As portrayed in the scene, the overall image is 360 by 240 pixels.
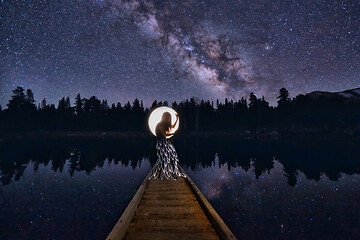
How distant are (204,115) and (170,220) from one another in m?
81.2

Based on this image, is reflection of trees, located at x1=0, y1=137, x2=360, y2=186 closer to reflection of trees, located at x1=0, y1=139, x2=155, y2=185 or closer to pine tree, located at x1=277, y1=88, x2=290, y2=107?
reflection of trees, located at x1=0, y1=139, x2=155, y2=185

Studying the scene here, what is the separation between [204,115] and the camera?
84062 mm

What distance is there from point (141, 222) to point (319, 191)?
11.0 metres

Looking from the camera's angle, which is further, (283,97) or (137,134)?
(283,97)

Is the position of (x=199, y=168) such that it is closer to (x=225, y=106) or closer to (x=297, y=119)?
(x=297, y=119)

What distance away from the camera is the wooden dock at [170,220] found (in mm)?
3395

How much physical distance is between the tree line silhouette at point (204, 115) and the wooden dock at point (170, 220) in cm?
6828

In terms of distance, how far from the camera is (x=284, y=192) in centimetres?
934

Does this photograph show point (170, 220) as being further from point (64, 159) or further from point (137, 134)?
point (137, 134)

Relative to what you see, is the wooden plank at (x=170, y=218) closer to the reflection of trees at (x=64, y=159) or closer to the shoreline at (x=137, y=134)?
the reflection of trees at (x=64, y=159)

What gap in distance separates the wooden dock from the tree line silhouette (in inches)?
2688

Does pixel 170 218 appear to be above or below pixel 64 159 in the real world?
above

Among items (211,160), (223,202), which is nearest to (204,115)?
(211,160)

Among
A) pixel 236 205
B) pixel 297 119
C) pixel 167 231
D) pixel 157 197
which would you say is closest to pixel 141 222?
pixel 167 231
